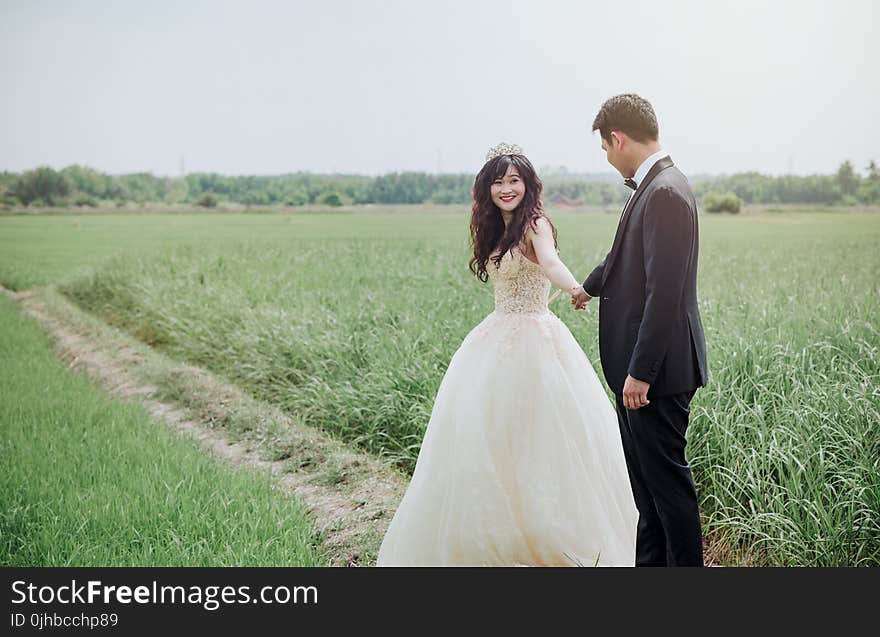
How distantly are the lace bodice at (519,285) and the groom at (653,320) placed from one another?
24 centimetres

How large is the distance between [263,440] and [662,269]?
2406 mm

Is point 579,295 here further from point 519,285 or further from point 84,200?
point 84,200

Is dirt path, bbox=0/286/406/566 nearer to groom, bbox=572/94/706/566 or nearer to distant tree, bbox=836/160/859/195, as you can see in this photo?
groom, bbox=572/94/706/566

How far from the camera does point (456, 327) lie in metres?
4.27

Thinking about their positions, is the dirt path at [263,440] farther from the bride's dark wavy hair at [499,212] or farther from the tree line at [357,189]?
the tree line at [357,189]

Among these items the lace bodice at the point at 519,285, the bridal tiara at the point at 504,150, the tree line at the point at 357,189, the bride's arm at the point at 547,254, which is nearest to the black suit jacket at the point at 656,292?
the bride's arm at the point at 547,254

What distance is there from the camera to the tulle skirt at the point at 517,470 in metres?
2.24

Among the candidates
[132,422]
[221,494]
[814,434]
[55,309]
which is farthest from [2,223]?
[814,434]

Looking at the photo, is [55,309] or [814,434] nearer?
[814,434]

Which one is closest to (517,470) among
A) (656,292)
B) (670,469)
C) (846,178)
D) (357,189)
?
(670,469)

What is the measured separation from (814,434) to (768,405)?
1.36 feet

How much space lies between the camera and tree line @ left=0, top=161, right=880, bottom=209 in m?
7.71
